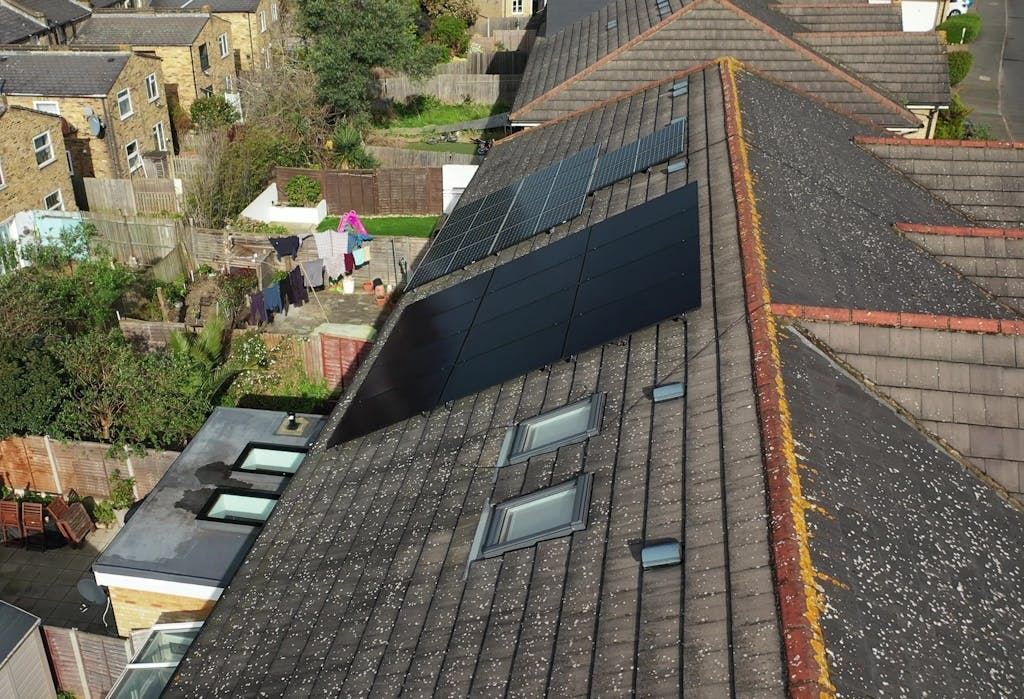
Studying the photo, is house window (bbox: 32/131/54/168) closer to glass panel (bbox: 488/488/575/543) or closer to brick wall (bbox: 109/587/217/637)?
brick wall (bbox: 109/587/217/637)

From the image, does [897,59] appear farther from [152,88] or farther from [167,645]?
[152,88]

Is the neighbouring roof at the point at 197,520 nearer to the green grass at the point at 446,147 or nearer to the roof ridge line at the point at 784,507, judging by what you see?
the roof ridge line at the point at 784,507

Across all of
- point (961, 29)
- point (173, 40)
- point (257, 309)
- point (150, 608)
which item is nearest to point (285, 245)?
point (257, 309)

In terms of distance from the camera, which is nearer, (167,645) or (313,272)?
(167,645)

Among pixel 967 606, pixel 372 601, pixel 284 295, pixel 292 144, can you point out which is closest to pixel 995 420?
pixel 967 606

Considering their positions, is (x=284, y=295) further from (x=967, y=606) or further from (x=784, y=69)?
(x=967, y=606)

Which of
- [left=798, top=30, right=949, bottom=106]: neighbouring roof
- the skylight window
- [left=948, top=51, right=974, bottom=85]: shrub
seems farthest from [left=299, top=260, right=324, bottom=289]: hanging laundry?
[left=948, top=51, right=974, bottom=85]: shrub

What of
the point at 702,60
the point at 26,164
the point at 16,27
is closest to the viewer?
the point at 702,60
